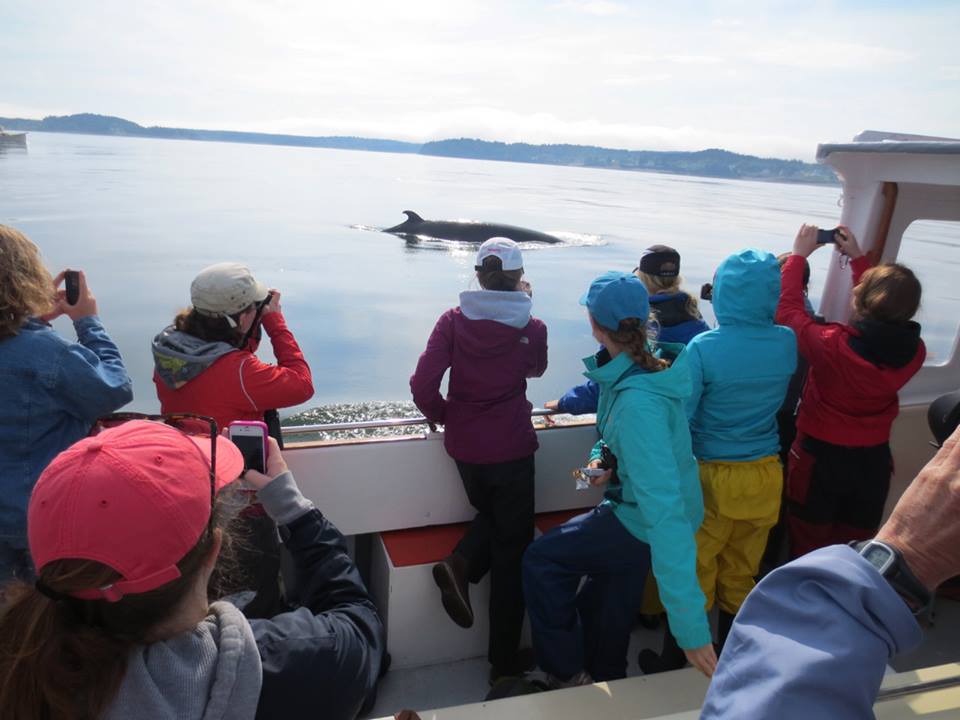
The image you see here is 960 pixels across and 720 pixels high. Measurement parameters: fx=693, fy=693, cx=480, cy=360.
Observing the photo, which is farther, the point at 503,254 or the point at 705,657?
the point at 503,254

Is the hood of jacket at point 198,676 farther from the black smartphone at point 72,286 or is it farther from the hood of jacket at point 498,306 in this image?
the hood of jacket at point 498,306

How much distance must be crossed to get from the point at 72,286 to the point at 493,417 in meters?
1.29

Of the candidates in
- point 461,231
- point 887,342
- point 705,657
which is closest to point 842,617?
point 705,657

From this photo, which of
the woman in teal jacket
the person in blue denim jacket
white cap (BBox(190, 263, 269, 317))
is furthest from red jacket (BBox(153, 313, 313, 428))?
the woman in teal jacket

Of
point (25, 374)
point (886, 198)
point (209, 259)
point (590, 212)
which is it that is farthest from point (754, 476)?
point (590, 212)

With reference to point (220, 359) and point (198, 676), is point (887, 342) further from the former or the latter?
point (198, 676)

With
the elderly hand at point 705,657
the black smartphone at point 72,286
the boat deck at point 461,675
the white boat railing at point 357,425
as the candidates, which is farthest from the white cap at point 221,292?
the elderly hand at point 705,657

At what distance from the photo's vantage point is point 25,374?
1606 millimetres

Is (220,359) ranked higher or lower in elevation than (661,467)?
higher

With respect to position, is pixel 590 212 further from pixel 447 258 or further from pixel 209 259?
pixel 209 259

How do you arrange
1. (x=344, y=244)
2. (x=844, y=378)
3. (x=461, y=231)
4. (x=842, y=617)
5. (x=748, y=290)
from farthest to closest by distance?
(x=461, y=231) < (x=344, y=244) < (x=844, y=378) < (x=748, y=290) < (x=842, y=617)

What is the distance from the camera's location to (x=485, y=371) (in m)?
2.29

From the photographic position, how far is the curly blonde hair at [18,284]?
158cm

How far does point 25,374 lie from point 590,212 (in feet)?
69.9
